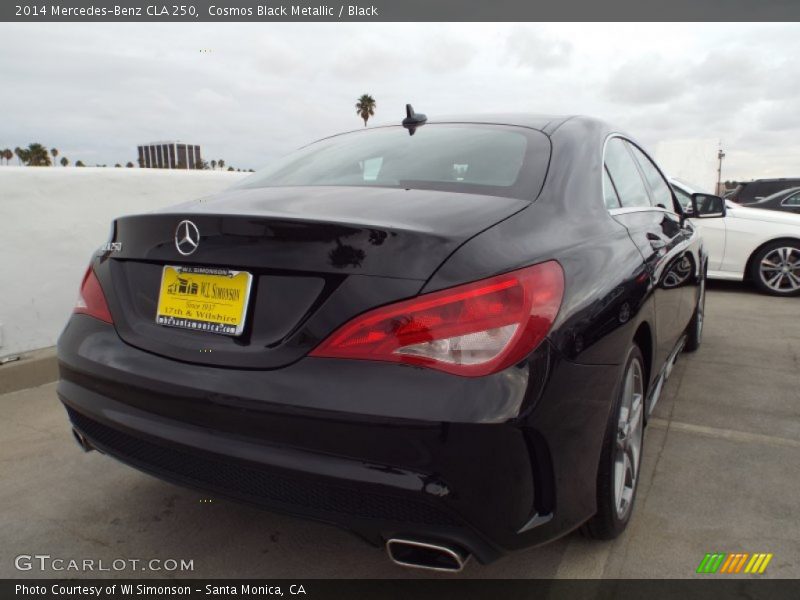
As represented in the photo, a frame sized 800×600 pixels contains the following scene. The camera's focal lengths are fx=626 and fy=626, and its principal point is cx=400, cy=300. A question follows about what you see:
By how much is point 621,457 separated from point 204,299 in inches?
60.5

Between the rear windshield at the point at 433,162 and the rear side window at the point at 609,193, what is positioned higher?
the rear windshield at the point at 433,162

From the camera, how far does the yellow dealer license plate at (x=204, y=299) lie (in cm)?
169

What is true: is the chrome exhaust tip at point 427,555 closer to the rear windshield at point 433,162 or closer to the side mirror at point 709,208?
the rear windshield at point 433,162

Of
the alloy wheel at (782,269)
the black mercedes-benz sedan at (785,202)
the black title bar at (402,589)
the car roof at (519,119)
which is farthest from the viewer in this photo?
the black mercedes-benz sedan at (785,202)

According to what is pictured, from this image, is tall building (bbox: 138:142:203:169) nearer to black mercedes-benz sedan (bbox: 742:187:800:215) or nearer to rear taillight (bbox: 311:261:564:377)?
black mercedes-benz sedan (bbox: 742:187:800:215)

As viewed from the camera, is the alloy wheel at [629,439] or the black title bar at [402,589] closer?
the black title bar at [402,589]

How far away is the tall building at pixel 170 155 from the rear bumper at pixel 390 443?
1492 centimetres

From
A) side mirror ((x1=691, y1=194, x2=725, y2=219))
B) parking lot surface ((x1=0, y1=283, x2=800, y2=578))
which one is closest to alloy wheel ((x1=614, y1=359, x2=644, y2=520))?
parking lot surface ((x1=0, y1=283, x2=800, y2=578))

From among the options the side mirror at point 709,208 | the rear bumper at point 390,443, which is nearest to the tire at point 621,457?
the rear bumper at point 390,443

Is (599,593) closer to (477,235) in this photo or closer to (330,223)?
(477,235)

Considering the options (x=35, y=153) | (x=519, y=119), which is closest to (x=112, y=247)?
(x=519, y=119)

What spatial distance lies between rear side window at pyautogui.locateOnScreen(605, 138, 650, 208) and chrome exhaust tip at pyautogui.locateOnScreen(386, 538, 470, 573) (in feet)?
5.51

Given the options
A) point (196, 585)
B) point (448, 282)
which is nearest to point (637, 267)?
point (448, 282)

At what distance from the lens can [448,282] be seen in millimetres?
1528
